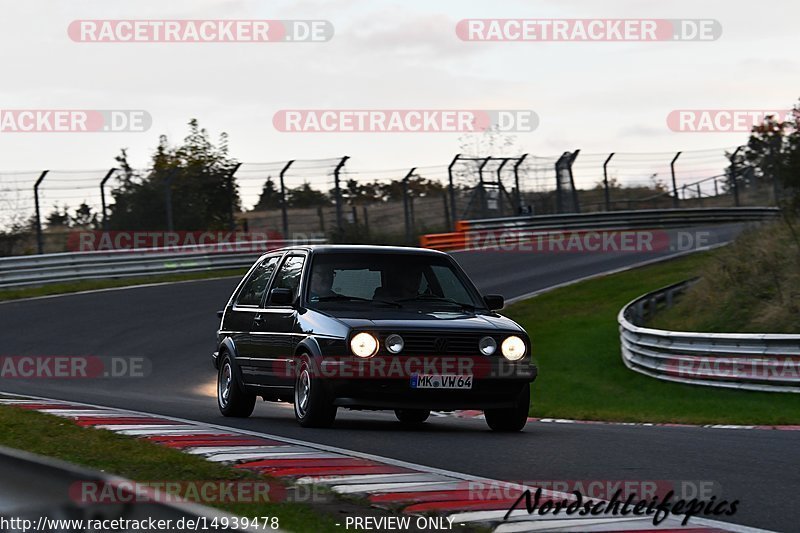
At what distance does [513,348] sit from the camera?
32.3 ft

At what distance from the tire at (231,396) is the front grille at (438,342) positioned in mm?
2323

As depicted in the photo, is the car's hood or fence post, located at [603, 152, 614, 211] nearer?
the car's hood

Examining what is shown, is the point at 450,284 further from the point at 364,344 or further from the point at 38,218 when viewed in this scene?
the point at 38,218

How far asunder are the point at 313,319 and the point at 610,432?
2.54 meters

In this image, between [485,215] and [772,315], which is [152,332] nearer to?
[772,315]

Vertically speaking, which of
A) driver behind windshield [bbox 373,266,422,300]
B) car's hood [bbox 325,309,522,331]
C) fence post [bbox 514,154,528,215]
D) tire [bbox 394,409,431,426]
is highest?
fence post [bbox 514,154,528,215]

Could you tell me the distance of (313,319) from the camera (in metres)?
10.1

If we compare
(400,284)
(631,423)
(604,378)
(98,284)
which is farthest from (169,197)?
(400,284)

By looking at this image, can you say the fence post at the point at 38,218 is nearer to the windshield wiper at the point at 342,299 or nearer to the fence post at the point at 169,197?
the fence post at the point at 169,197

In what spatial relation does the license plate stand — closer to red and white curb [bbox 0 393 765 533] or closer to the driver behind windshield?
the driver behind windshield

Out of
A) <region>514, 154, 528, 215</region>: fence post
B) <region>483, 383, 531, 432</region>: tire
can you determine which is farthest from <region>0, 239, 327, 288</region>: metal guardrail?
<region>483, 383, 531, 432</region>: tire

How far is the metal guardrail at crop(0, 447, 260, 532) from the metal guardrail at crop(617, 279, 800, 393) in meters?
11.5

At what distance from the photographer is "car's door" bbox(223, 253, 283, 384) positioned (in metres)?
11.3

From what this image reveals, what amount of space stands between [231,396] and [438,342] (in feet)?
8.83
